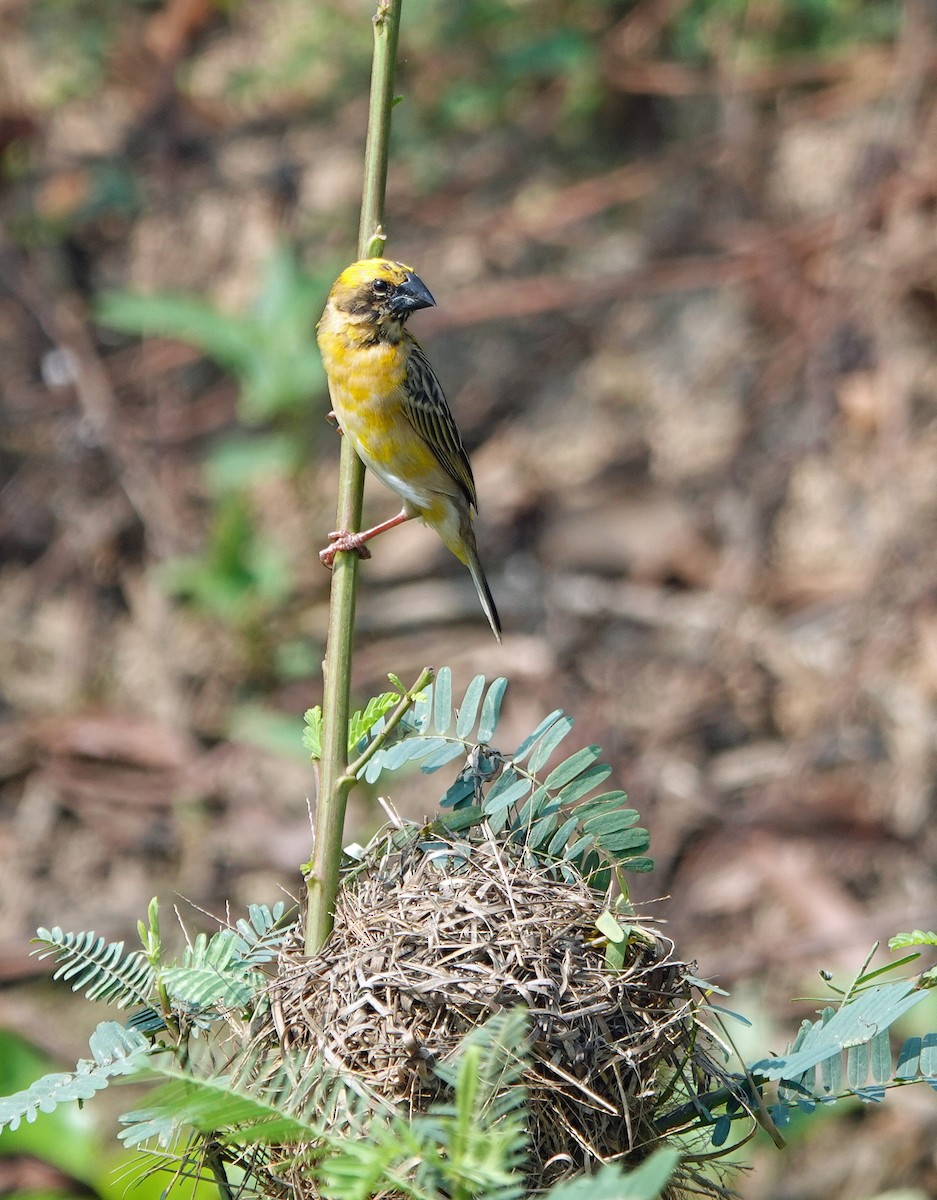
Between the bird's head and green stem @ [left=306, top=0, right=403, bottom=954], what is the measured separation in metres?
1.34

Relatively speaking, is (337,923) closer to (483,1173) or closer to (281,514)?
(483,1173)

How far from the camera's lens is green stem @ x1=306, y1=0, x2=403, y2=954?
2.15m

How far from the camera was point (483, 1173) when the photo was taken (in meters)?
1.44

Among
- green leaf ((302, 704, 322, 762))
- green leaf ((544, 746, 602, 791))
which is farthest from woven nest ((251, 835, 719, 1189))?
green leaf ((302, 704, 322, 762))

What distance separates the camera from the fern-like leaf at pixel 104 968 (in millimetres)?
1949

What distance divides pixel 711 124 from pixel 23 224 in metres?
4.05

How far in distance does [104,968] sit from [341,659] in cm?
58

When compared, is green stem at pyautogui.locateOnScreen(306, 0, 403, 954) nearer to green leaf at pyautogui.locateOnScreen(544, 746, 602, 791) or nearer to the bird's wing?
green leaf at pyautogui.locateOnScreen(544, 746, 602, 791)

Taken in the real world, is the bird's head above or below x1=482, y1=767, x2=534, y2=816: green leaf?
above

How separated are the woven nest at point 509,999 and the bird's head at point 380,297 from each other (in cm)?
196

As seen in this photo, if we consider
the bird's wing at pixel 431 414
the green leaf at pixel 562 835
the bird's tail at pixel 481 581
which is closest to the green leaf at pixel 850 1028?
the green leaf at pixel 562 835

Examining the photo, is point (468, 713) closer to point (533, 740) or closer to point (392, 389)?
point (533, 740)

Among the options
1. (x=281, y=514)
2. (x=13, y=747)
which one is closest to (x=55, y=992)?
(x=13, y=747)

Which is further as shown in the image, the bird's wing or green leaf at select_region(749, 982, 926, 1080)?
the bird's wing
